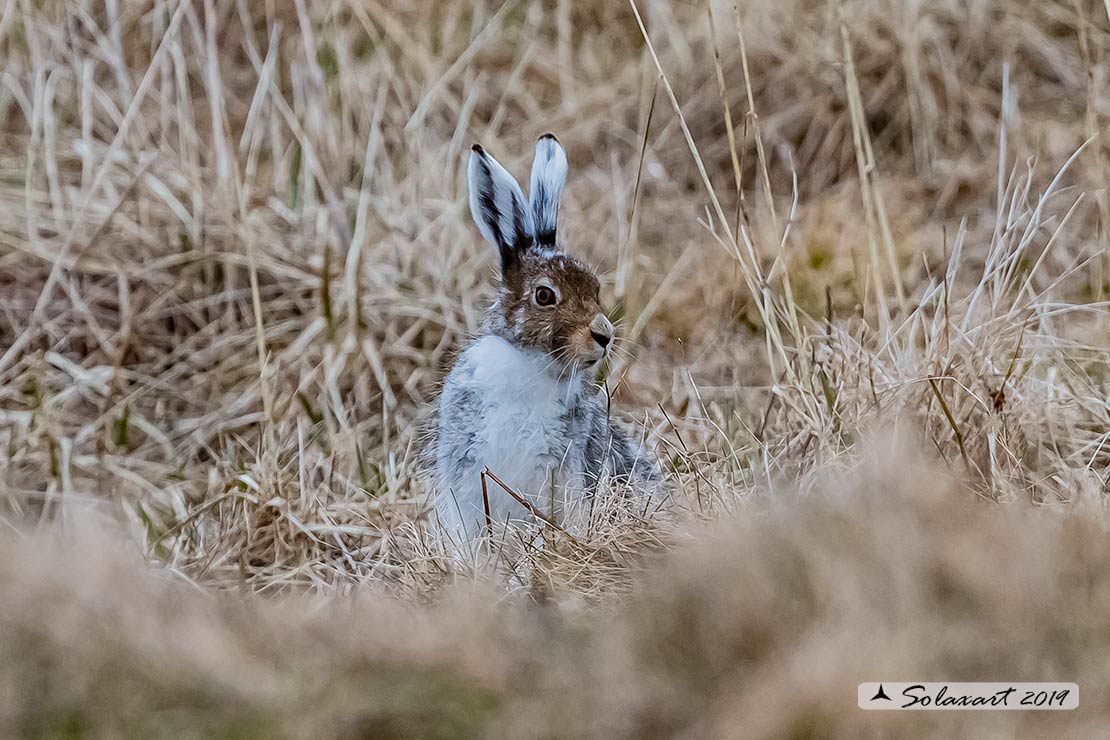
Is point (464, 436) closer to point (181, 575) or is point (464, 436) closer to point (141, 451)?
point (181, 575)

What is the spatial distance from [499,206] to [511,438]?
576mm

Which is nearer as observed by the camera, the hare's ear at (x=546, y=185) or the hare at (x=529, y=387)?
the hare at (x=529, y=387)

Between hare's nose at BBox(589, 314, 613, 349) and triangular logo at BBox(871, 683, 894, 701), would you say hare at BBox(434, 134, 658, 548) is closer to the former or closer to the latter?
hare's nose at BBox(589, 314, 613, 349)

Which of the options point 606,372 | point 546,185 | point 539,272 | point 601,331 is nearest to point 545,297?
point 539,272

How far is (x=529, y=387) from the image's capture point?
11.1ft

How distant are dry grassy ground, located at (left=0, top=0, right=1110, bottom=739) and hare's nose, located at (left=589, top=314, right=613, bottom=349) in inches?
11.9

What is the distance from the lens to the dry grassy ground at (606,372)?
205 centimetres

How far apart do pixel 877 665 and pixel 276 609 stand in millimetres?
981

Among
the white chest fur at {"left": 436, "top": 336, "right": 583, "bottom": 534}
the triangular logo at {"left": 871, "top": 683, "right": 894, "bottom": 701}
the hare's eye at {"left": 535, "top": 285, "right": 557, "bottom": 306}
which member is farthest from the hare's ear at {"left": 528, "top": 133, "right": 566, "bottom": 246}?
the triangular logo at {"left": 871, "top": 683, "right": 894, "bottom": 701}

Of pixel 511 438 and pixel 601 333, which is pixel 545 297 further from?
pixel 511 438

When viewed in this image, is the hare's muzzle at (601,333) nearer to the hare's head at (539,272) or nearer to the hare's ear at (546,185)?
the hare's head at (539,272)

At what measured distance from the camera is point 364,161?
18.1 feet

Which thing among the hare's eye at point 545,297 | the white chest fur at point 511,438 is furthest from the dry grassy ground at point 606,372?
the hare's eye at point 545,297

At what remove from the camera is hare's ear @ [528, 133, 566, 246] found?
3498mm
